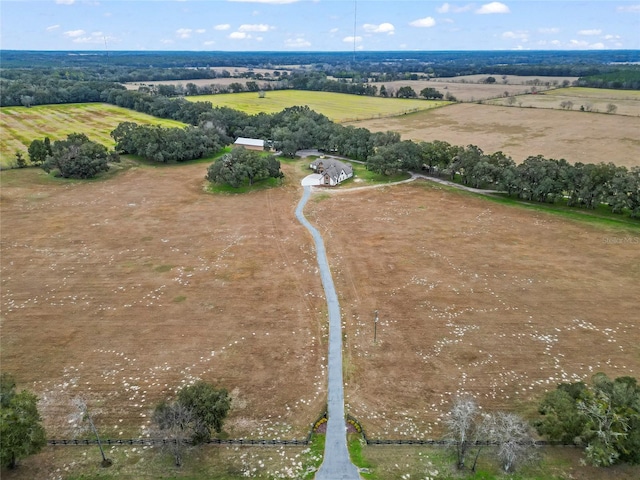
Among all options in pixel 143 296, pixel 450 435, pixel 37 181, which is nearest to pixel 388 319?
pixel 450 435

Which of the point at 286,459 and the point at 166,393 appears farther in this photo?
the point at 166,393

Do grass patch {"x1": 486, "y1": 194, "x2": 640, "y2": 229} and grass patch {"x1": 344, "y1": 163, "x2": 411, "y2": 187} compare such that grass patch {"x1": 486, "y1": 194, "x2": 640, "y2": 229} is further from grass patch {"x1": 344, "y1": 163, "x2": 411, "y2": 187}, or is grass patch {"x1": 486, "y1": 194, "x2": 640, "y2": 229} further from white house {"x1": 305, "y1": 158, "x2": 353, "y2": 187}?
white house {"x1": 305, "y1": 158, "x2": 353, "y2": 187}

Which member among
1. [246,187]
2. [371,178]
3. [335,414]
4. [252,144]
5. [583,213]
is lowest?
[335,414]

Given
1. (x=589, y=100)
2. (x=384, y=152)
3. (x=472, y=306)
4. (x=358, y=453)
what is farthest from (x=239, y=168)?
(x=589, y=100)

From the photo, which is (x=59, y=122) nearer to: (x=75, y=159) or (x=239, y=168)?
(x=75, y=159)

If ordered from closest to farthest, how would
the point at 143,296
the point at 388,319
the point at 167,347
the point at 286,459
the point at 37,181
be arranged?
the point at 286,459 < the point at 167,347 < the point at 388,319 < the point at 143,296 < the point at 37,181

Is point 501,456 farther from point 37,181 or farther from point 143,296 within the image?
point 37,181

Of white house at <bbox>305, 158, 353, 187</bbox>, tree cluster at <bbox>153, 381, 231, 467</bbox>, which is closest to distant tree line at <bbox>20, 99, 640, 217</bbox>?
white house at <bbox>305, 158, 353, 187</bbox>
